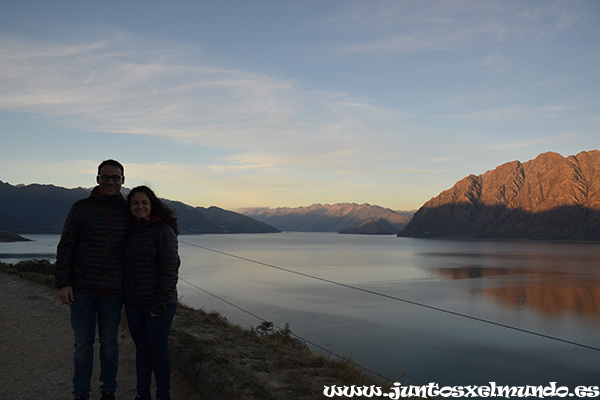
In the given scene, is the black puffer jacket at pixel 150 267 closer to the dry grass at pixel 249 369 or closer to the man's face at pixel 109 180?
the man's face at pixel 109 180

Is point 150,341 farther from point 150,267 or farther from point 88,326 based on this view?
point 150,267

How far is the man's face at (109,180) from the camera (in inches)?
176

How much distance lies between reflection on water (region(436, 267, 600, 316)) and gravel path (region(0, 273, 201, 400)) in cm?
2842

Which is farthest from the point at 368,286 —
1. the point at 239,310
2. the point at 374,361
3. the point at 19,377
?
the point at 19,377

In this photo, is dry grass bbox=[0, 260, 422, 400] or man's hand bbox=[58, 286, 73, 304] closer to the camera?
man's hand bbox=[58, 286, 73, 304]

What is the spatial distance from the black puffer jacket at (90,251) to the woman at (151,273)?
135mm

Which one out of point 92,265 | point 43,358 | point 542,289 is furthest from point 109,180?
point 542,289

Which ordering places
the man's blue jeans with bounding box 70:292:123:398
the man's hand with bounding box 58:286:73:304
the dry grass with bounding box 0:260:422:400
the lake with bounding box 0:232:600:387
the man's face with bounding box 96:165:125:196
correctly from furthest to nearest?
the lake with bounding box 0:232:600:387, the dry grass with bounding box 0:260:422:400, the man's face with bounding box 96:165:125:196, the man's blue jeans with bounding box 70:292:123:398, the man's hand with bounding box 58:286:73:304

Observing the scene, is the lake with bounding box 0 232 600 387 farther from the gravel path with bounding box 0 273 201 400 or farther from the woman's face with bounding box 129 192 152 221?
the woman's face with bounding box 129 192 152 221

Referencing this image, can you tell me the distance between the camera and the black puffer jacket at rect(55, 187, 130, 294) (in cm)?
425

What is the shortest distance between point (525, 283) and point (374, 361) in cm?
3393

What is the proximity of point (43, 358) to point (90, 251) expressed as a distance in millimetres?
3804

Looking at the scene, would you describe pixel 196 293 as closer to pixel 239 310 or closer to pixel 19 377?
pixel 239 310

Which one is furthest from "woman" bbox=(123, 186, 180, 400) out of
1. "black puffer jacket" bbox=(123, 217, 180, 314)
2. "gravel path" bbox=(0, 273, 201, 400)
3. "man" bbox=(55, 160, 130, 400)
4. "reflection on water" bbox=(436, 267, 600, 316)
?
"reflection on water" bbox=(436, 267, 600, 316)
